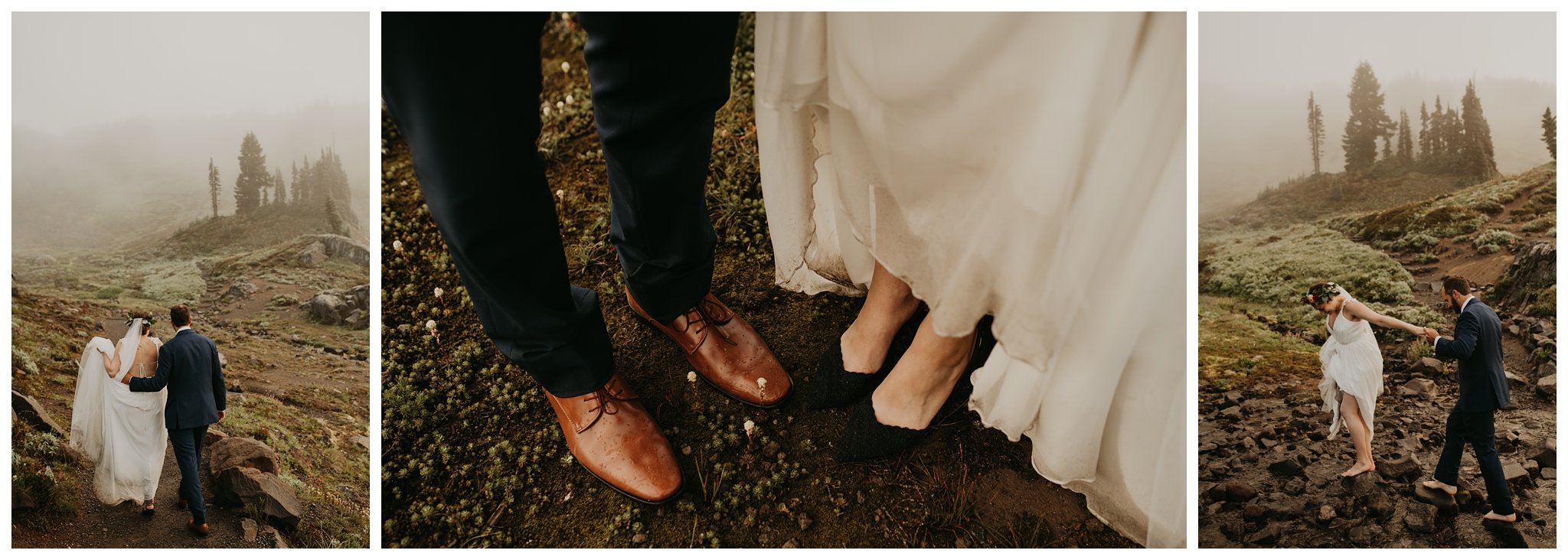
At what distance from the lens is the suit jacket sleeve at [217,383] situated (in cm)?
143

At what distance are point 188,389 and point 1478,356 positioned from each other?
216 centimetres

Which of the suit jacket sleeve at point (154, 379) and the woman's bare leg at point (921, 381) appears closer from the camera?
the suit jacket sleeve at point (154, 379)

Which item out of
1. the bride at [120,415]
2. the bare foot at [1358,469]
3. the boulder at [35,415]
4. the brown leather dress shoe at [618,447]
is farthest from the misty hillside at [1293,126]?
the boulder at [35,415]

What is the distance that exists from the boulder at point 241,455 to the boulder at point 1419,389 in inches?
76.3

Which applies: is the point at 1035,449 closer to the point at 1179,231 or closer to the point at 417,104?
the point at 1179,231

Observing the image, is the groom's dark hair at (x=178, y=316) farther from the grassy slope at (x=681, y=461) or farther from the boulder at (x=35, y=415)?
the grassy slope at (x=681, y=461)

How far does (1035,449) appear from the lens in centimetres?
154

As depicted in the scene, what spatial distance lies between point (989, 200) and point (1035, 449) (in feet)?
1.85

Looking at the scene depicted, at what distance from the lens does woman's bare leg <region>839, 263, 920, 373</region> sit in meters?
1.72

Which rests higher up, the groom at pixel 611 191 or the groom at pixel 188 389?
the groom at pixel 611 191

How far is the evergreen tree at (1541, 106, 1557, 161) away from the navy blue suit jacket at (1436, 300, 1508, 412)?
285 millimetres

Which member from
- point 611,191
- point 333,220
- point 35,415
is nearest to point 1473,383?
point 611,191

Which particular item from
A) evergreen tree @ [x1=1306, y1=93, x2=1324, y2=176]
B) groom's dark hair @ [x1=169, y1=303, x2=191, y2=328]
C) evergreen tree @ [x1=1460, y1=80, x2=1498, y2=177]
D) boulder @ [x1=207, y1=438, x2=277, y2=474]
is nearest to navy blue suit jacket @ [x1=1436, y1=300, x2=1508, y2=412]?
evergreen tree @ [x1=1460, y1=80, x2=1498, y2=177]

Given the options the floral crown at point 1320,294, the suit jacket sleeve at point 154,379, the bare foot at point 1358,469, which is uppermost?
the floral crown at point 1320,294
